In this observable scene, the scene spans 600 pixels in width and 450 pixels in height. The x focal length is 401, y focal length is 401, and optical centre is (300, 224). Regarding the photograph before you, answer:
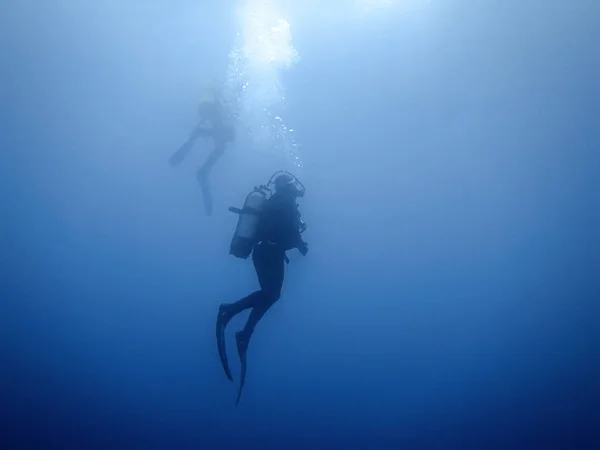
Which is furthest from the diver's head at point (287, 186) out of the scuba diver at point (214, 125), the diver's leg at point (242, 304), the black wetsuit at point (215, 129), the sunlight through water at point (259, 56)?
the sunlight through water at point (259, 56)

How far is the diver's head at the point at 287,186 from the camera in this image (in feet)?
15.7

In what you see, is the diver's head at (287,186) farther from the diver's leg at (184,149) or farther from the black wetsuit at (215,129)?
the black wetsuit at (215,129)

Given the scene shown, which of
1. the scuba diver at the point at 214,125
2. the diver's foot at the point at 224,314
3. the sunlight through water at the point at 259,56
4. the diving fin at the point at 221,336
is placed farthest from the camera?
the sunlight through water at the point at 259,56

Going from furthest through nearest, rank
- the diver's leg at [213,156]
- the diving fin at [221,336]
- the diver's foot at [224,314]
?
the diver's leg at [213,156] → the diver's foot at [224,314] → the diving fin at [221,336]

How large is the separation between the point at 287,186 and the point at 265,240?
75 cm

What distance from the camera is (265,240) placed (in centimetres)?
502

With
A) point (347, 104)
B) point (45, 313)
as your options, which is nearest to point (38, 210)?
point (45, 313)

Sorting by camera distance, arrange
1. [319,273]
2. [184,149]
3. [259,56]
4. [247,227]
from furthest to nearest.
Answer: [319,273] < [259,56] < [184,149] < [247,227]

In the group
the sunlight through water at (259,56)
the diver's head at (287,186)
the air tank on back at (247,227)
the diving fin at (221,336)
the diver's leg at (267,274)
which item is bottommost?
the diving fin at (221,336)

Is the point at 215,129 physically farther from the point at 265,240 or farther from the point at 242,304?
the point at 242,304

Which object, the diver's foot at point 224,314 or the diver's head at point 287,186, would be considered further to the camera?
the diver's foot at point 224,314

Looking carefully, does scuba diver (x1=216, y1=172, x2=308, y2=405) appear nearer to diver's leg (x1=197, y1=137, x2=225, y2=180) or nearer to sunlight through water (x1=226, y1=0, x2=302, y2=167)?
diver's leg (x1=197, y1=137, x2=225, y2=180)

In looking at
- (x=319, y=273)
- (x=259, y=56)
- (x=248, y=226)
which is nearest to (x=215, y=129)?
(x=259, y=56)

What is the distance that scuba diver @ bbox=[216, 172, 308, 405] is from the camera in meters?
4.86
